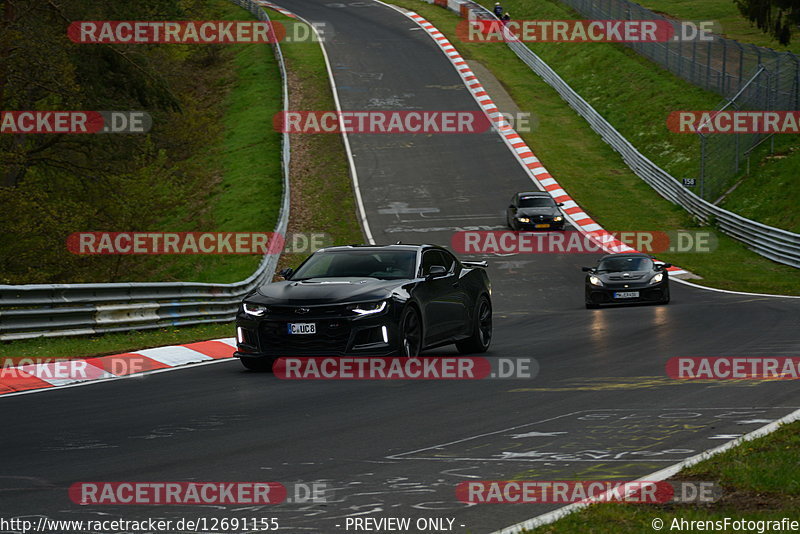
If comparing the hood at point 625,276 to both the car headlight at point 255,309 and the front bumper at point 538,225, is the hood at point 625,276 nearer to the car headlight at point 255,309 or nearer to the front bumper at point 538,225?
the front bumper at point 538,225

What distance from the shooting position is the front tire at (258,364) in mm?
13898

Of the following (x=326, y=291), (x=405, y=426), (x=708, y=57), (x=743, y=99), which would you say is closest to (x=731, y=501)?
(x=405, y=426)

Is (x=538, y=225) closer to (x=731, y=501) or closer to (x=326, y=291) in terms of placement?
(x=326, y=291)

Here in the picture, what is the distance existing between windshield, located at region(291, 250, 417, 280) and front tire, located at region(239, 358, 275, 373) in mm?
1181

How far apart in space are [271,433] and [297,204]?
110 ft

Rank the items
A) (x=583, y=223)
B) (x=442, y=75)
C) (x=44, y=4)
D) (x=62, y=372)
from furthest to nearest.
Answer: (x=442, y=75), (x=583, y=223), (x=44, y=4), (x=62, y=372)

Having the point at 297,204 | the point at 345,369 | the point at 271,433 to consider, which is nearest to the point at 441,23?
the point at 297,204

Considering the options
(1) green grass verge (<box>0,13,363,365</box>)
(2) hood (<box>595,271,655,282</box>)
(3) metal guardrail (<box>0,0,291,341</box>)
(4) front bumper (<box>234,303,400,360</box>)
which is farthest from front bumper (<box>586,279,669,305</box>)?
(4) front bumper (<box>234,303,400,360</box>)

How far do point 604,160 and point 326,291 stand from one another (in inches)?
1569

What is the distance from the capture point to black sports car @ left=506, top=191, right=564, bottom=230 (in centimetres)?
3866

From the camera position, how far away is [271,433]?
9.11 metres

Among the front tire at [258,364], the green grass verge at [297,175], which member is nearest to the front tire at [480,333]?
the front tire at [258,364]

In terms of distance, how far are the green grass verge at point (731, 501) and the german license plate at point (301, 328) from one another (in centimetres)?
636

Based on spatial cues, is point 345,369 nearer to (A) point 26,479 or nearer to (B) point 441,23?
(A) point 26,479
